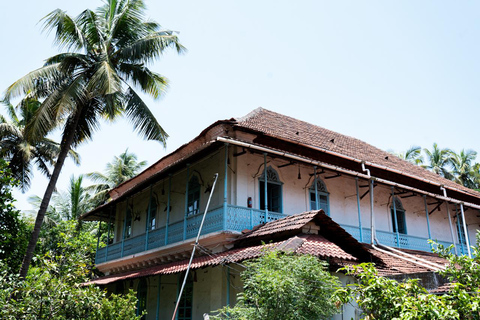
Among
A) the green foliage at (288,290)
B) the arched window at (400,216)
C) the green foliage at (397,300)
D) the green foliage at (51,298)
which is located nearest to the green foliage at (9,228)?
the green foliage at (51,298)

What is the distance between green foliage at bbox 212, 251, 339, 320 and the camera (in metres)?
6.86

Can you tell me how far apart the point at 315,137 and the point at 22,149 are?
492 inches

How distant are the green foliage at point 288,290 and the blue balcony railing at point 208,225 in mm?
3385

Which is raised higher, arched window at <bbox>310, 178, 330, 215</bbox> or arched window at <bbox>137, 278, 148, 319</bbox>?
arched window at <bbox>310, 178, 330, 215</bbox>

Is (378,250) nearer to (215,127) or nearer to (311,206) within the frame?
(311,206)

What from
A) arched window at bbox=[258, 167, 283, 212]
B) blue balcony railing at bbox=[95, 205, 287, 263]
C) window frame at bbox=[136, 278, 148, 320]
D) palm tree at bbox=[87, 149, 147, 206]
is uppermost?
palm tree at bbox=[87, 149, 147, 206]

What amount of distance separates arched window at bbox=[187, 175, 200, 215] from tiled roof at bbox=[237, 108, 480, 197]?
2372 millimetres

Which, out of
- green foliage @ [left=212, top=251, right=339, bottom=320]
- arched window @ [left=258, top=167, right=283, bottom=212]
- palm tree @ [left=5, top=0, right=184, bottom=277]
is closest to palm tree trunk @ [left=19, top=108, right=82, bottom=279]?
palm tree @ [left=5, top=0, right=184, bottom=277]

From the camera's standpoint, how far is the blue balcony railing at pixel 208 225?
10.9 metres

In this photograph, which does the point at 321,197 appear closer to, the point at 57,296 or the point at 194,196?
the point at 194,196

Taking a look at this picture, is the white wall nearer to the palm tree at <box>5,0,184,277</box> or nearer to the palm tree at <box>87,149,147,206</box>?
the palm tree at <box>5,0,184,277</box>

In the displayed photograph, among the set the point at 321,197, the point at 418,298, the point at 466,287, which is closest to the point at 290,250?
the point at 418,298

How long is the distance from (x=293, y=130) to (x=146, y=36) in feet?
18.5

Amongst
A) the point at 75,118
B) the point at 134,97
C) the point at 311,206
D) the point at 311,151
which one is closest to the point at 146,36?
the point at 134,97
